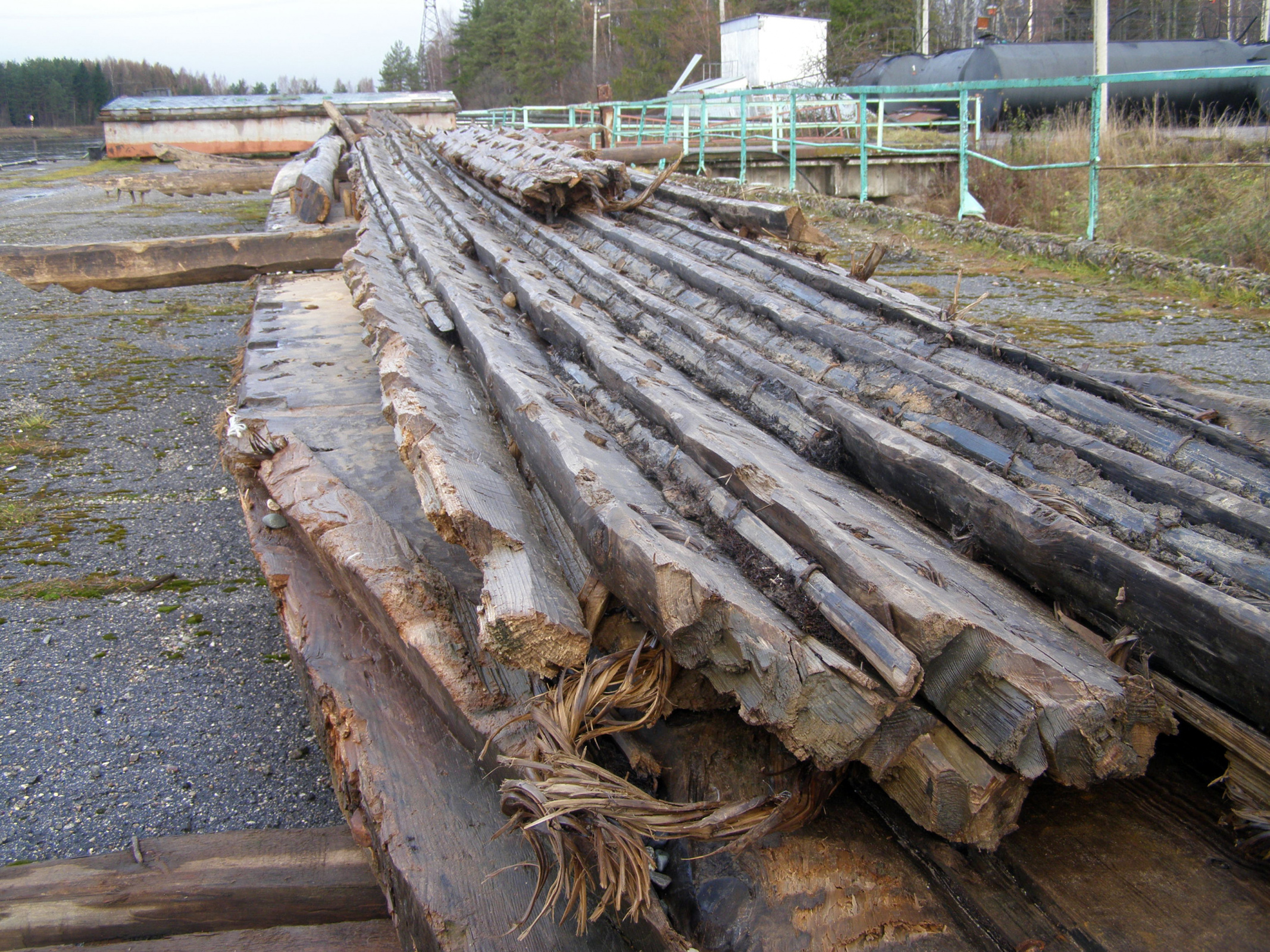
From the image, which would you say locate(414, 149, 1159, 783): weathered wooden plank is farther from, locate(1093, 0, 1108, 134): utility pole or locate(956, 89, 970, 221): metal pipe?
locate(1093, 0, 1108, 134): utility pole

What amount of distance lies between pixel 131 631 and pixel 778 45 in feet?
122

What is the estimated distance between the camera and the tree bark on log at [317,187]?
6738 millimetres

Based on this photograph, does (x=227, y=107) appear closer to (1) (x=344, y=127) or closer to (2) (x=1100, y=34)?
(1) (x=344, y=127)

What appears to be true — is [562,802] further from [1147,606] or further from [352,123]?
[352,123]

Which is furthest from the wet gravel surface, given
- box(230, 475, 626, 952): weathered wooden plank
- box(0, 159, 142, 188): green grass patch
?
box(0, 159, 142, 188): green grass patch

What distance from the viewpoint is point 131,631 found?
3.04 metres

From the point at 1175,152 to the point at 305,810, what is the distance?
10656 millimetres

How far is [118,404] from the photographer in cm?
553

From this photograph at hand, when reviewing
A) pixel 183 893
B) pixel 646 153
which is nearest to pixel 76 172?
pixel 646 153

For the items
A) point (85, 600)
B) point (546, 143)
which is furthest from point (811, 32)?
point (85, 600)

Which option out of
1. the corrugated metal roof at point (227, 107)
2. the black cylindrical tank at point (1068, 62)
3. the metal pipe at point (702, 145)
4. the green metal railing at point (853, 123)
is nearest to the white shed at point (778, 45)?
the green metal railing at point (853, 123)

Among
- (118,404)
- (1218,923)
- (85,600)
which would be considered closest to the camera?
(1218,923)

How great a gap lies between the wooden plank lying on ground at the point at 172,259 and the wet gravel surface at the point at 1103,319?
3919 mm

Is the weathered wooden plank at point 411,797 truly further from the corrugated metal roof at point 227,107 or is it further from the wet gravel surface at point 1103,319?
the corrugated metal roof at point 227,107
